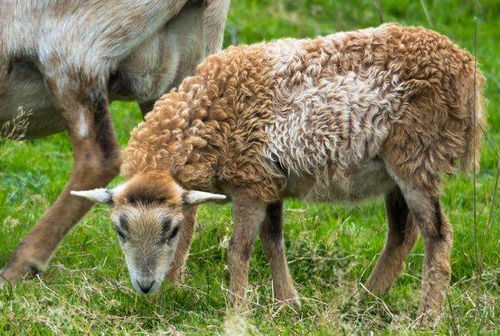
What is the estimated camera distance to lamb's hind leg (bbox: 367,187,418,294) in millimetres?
7707

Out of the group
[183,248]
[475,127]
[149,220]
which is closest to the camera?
[149,220]

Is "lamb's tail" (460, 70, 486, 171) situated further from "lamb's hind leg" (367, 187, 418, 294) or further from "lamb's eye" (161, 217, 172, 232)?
"lamb's eye" (161, 217, 172, 232)

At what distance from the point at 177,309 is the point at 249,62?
1.56 m

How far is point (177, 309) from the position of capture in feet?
23.8

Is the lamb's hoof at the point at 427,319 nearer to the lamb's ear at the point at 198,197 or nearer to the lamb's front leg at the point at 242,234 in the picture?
the lamb's front leg at the point at 242,234

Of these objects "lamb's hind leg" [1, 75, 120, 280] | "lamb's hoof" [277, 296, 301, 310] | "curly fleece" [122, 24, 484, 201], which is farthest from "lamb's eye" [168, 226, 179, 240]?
"lamb's hind leg" [1, 75, 120, 280]

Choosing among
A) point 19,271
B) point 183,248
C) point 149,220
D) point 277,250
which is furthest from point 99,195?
point 277,250

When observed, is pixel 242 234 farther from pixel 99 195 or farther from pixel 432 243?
pixel 432 243

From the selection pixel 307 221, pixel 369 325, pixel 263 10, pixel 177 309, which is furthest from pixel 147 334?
pixel 263 10

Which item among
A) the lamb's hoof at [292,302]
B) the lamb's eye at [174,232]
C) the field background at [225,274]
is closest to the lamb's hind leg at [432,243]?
the field background at [225,274]

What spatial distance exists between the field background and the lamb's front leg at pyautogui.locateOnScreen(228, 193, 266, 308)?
14cm

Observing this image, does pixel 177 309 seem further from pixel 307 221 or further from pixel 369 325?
pixel 307 221

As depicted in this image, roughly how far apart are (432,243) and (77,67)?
251 centimetres

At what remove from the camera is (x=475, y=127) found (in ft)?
23.9
